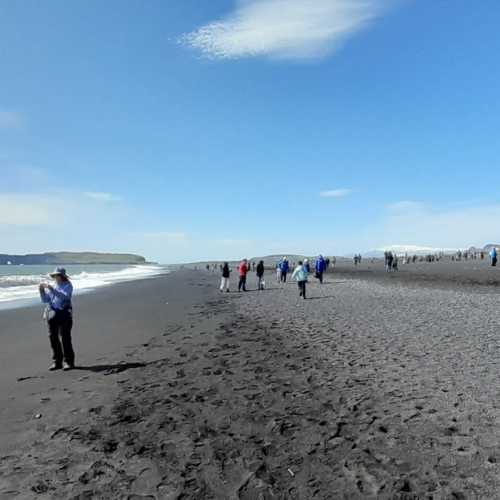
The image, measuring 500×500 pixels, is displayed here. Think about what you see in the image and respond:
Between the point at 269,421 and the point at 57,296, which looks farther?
the point at 57,296

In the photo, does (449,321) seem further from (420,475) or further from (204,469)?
(204,469)

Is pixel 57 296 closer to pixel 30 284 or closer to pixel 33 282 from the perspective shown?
pixel 30 284

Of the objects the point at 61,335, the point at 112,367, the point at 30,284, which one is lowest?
the point at 30,284

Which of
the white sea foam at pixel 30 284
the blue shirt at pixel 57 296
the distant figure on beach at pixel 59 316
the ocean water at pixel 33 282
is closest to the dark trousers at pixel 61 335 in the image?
the distant figure on beach at pixel 59 316

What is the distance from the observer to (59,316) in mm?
8734

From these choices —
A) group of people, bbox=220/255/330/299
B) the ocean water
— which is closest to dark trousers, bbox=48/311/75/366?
group of people, bbox=220/255/330/299

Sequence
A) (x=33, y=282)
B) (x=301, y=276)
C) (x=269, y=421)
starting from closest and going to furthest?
1. (x=269, y=421)
2. (x=301, y=276)
3. (x=33, y=282)

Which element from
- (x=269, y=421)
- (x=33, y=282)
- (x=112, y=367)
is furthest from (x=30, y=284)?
(x=269, y=421)

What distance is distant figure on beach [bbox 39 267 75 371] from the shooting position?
28.6 feet

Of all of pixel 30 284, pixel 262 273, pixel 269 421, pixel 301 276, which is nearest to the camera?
pixel 269 421

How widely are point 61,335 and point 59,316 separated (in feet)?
1.45

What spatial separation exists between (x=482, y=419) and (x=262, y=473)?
327 cm

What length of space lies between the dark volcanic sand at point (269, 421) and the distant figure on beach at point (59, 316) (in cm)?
49

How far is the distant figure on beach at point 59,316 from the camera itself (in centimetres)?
870
